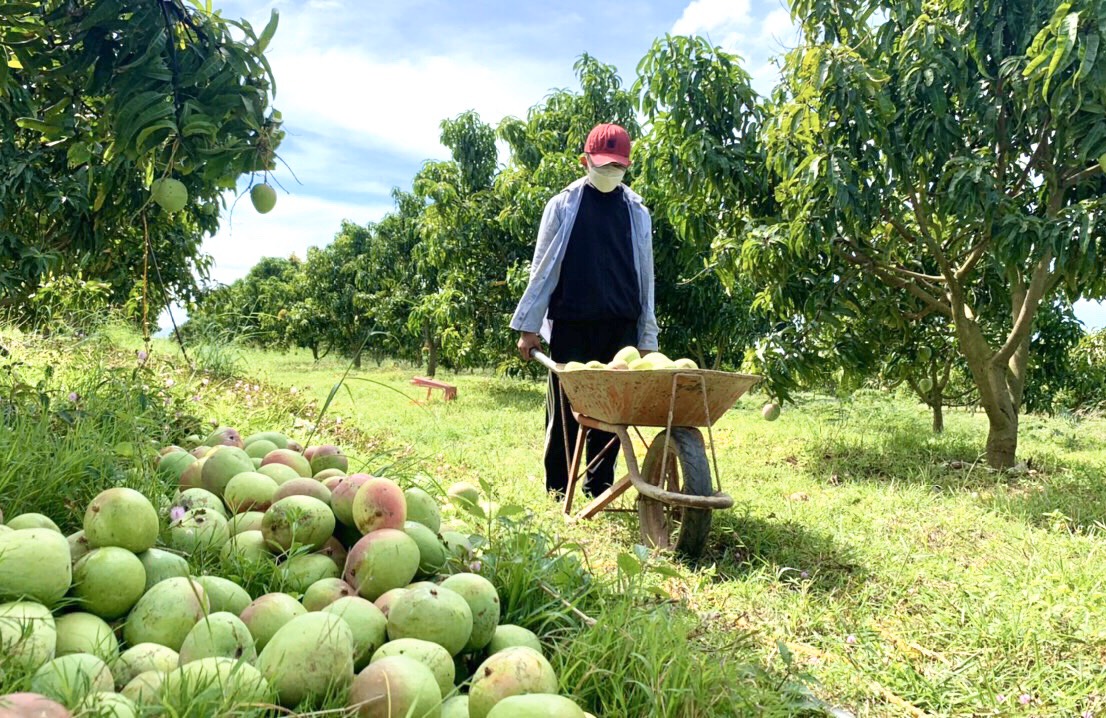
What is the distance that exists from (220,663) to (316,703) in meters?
0.16

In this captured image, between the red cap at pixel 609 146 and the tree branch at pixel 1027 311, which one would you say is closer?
the red cap at pixel 609 146

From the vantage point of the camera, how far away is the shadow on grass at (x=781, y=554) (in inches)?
126

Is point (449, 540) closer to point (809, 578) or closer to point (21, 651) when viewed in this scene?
point (21, 651)

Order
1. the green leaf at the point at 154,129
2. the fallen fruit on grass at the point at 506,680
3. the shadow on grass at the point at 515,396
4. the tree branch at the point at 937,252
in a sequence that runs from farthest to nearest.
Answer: the shadow on grass at the point at 515,396 < the tree branch at the point at 937,252 < the green leaf at the point at 154,129 < the fallen fruit on grass at the point at 506,680

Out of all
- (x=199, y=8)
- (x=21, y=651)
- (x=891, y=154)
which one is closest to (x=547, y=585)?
(x=21, y=651)

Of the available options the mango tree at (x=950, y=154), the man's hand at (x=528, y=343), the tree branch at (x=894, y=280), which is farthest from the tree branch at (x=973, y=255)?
the man's hand at (x=528, y=343)

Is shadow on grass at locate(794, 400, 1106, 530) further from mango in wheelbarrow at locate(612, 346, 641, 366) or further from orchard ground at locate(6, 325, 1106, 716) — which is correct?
mango in wheelbarrow at locate(612, 346, 641, 366)

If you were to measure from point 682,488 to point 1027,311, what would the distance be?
12.6 feet

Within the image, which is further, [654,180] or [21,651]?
[654,180]

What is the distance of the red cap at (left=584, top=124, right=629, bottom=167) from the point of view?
13.3 feet

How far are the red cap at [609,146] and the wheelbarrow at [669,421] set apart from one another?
1.29 meters

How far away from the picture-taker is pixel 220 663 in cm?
114

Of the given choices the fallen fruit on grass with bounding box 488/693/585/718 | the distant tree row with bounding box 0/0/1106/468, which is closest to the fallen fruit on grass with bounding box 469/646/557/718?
the fallen fruit on grass with bounding box 488/693/585/718

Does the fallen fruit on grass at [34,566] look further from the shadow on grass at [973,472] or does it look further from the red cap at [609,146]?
the shadow on grass at [973,472]
